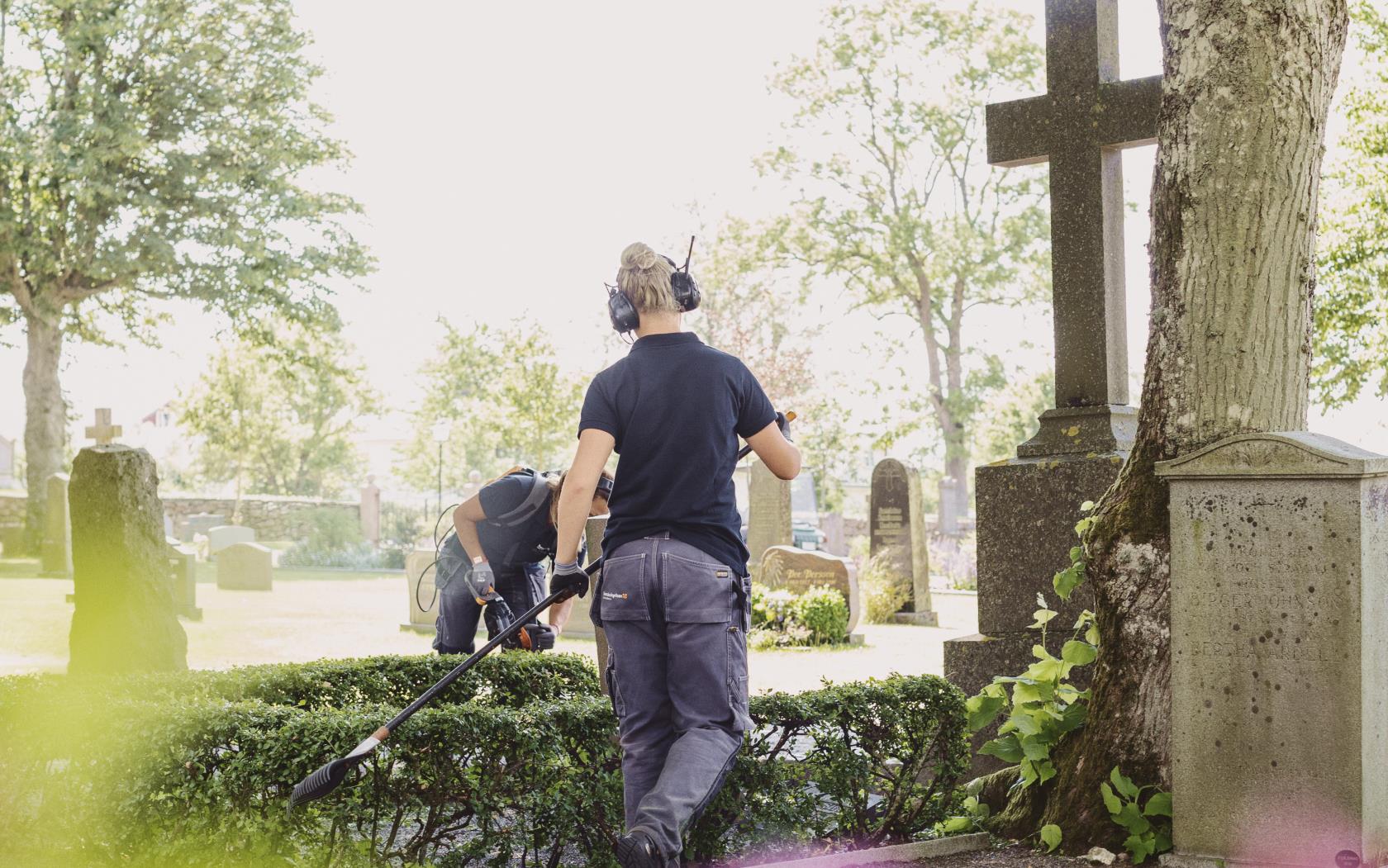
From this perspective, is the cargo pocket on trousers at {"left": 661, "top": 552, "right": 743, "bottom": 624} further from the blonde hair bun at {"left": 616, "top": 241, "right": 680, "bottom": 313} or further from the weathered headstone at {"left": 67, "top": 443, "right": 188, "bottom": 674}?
the weathered headstone at {"left": 67, "top": 443, "right": 188, "bottom": 674}

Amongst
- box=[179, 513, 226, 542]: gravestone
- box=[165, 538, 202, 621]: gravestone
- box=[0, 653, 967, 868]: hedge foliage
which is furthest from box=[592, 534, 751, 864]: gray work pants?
box=[179, 513, 226, 542]: gravestone

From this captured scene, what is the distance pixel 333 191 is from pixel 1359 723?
25808 millimetres

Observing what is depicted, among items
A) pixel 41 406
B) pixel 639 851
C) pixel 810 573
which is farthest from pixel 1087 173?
pixel 41 406

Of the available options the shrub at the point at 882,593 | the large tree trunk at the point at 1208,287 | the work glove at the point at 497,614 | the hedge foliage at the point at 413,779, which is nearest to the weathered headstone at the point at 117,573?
the work glove at the point at 497,614

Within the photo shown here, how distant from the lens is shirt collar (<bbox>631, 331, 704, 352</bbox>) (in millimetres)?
3889

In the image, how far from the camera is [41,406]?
82.7ft

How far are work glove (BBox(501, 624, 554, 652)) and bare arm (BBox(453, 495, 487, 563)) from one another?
0.45 meters

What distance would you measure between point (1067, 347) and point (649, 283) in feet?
9.16

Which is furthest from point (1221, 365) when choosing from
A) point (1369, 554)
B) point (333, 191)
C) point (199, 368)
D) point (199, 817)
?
point (199, 368)

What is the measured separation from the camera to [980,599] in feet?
19.0

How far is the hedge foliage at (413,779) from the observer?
392 cm

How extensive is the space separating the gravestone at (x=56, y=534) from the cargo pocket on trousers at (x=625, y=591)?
19790mm

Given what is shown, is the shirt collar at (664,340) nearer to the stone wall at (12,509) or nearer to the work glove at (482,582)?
the work glove at (482,582)

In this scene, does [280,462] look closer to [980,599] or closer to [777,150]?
[777,150]
